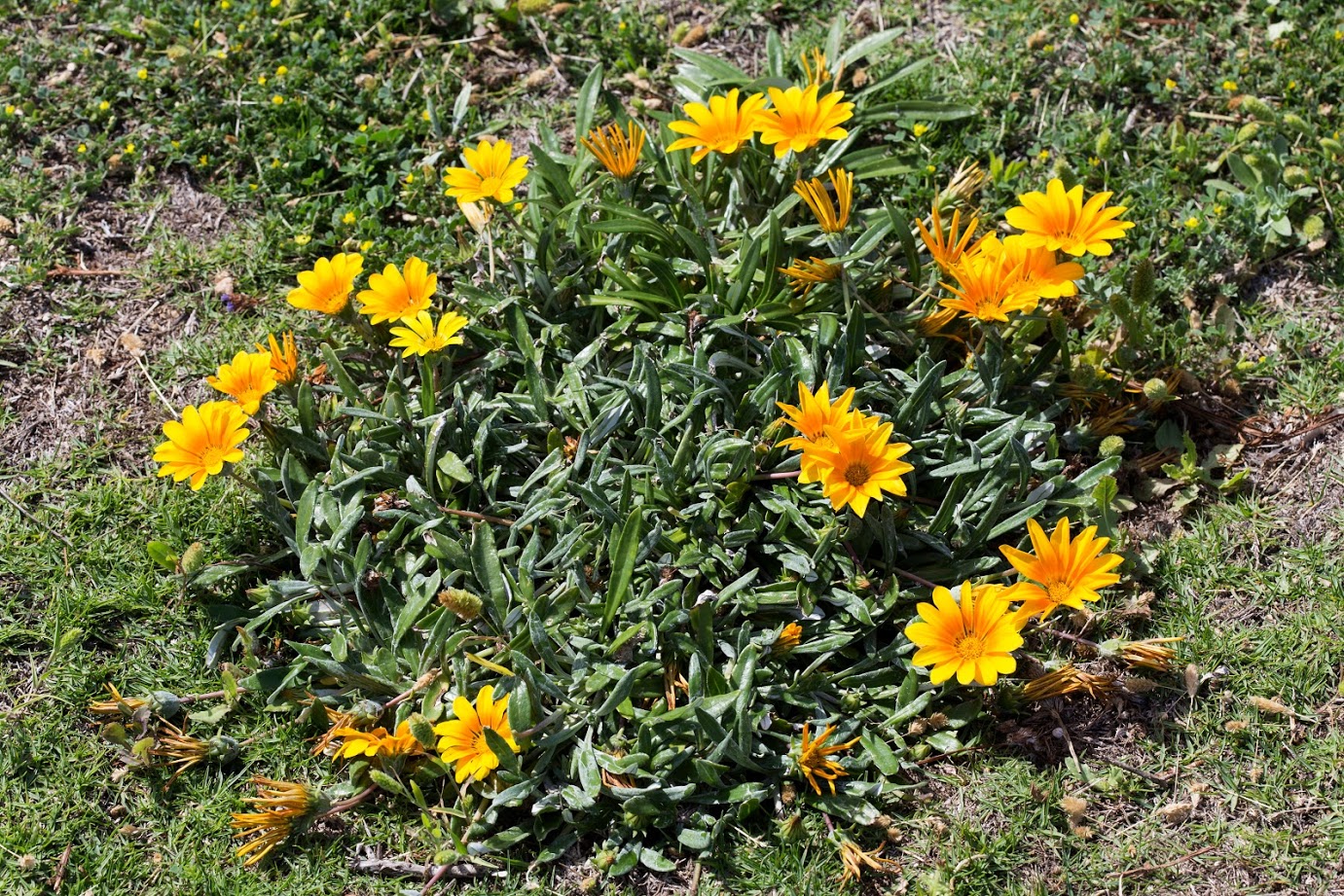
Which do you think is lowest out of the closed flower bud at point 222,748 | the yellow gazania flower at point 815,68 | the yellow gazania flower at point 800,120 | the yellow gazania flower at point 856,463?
the closed flower bud at point 222,748

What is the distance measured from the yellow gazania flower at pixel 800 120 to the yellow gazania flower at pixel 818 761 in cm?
133

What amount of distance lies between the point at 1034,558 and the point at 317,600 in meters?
1.62

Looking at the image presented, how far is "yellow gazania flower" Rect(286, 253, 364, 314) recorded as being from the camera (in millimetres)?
2664

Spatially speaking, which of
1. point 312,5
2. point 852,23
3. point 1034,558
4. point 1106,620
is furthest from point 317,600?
point 852,23

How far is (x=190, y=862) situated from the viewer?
243 centimetres

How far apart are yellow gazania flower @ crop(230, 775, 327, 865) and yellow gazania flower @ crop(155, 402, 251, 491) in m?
0.67

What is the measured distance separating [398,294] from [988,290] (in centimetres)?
136

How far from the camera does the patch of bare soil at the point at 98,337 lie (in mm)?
3021

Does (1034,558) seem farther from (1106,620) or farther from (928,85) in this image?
(928,85)

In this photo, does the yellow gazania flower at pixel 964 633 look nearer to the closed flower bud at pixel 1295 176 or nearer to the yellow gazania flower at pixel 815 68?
the yellow gazania flower at pixel 815 68

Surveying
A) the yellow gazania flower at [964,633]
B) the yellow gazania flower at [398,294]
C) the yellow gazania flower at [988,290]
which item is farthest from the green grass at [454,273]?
the yellow gazania flower at [988,290]

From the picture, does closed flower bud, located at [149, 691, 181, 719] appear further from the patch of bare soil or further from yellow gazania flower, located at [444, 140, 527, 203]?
yellow gazania flower, located at [444, 140, 527, 203]

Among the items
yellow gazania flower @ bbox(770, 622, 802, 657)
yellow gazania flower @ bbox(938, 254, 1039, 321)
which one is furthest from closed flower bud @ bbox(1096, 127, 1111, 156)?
yellow gazania flower @ bbox(770, 622, 802, 657)

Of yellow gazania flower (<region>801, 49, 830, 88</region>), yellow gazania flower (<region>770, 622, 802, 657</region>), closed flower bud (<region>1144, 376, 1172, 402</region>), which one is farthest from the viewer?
yellow gazania flower (<region>801, 49, 830, 88</region>)
